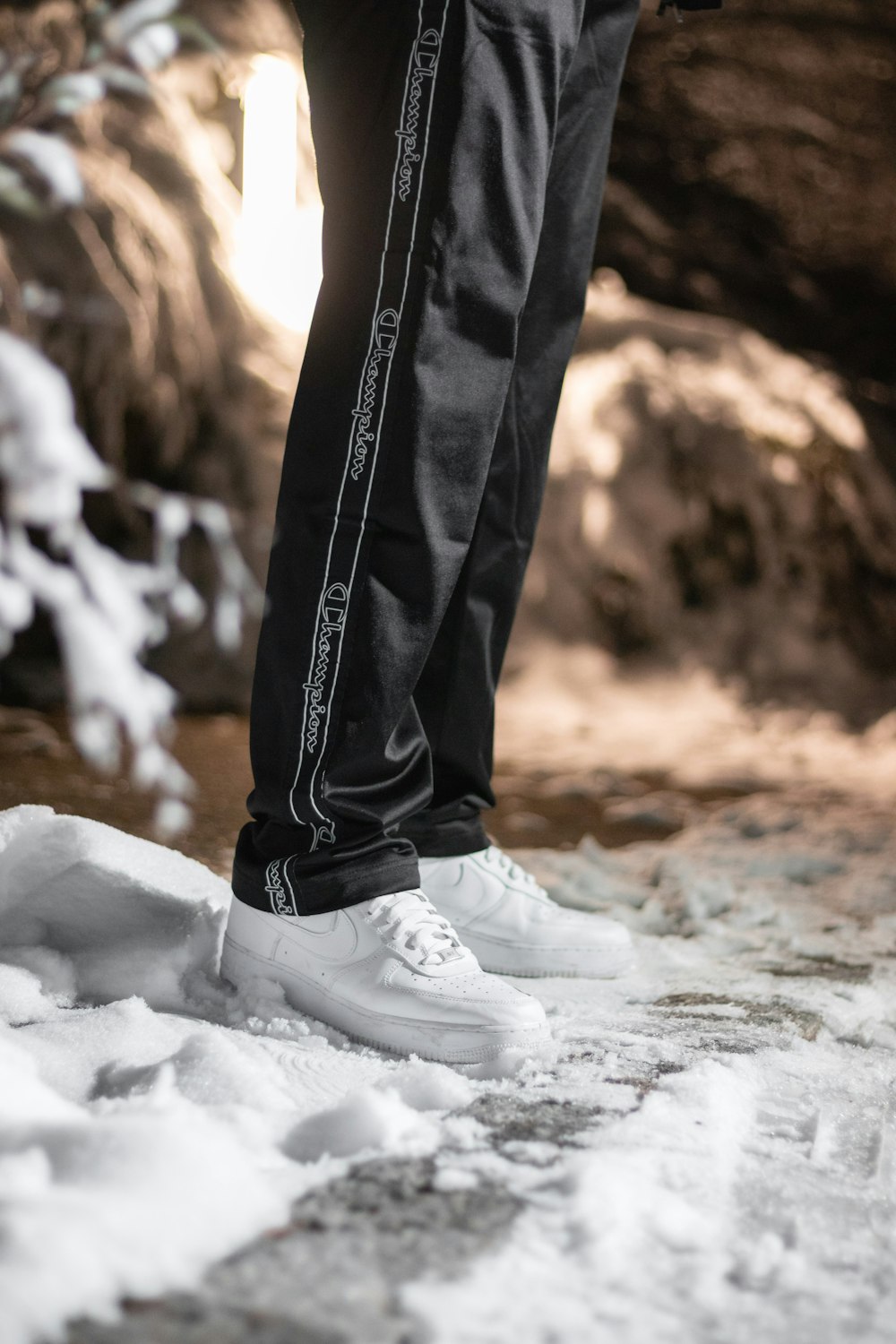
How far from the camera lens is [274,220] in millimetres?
2326

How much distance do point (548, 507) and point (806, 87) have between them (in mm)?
991

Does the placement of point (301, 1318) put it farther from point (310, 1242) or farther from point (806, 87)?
point (806, 87)

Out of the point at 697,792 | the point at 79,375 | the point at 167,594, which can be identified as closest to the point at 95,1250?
the point at 697,792

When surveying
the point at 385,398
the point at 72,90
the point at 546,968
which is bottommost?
the point at 546,968

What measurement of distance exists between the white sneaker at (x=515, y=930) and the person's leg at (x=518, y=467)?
3 cm

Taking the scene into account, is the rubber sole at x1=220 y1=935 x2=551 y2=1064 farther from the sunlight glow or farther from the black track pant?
the sunlight glow

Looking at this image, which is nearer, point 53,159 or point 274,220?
point 53,159

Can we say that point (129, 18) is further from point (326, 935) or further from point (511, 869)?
point (511, 869)

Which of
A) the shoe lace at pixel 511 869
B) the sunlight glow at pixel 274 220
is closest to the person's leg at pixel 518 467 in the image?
the shoe lace at pixel 511 869

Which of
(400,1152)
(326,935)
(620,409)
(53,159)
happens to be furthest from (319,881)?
(620,409)

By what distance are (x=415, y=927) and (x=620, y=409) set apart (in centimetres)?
214

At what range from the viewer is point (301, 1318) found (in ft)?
1.45

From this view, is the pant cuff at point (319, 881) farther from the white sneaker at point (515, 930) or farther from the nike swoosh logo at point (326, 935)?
the white sneaker at point (515, 930)

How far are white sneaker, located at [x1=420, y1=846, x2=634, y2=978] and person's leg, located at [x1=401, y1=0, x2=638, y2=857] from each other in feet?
0.08
